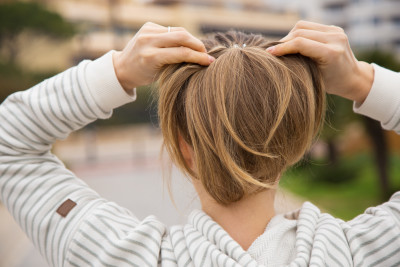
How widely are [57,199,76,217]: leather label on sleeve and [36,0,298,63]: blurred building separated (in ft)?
56.2

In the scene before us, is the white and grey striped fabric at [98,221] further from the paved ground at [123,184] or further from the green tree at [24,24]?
the green tree at [24,24]

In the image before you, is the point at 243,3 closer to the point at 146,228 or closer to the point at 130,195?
the point at 130,195

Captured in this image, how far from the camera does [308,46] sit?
0.76m

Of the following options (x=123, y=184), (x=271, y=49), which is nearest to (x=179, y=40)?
(x=271, y=49)

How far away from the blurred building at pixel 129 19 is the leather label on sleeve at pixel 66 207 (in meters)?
17.1

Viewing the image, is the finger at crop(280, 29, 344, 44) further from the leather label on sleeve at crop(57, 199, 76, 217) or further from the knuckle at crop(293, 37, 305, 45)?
the leather label on sleeve at crop(57, 199, 76, 217)

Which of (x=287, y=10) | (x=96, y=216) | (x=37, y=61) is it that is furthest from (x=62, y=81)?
(x=287, y=10)

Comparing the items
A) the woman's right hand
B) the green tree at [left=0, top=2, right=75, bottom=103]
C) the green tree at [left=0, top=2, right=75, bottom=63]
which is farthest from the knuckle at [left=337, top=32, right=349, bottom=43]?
the green tree at [left=0, top=2, right=75, bottom=63]

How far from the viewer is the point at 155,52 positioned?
0.78m

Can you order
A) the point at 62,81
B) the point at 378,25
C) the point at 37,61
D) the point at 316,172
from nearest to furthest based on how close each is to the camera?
the point at 62,81 < the point at 316,172 < the point at 37,61 < the point at 378,25

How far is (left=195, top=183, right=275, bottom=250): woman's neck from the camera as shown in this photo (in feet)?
2.67

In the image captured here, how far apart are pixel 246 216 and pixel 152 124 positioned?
0.55 meters

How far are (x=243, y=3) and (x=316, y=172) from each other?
27348 millimetres

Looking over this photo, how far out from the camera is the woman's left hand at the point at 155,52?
30.0 inches
